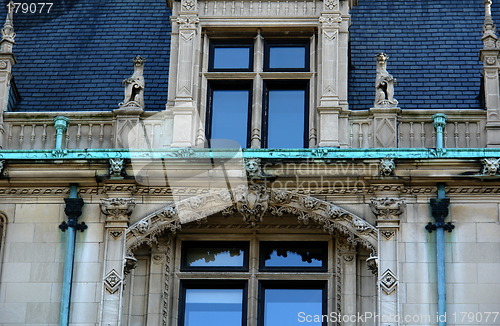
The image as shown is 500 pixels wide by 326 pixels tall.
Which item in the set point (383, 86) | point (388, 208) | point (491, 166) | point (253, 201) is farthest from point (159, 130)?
point (491, 166)

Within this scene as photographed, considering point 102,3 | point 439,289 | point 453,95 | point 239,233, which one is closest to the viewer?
point 439,289

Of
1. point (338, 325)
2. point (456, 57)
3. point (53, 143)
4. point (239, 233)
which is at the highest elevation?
point (456, 57)

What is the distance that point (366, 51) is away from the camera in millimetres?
30062

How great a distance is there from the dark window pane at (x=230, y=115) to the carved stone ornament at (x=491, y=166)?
4.61 meters

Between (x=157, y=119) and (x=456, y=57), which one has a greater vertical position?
(x=456, y=57)

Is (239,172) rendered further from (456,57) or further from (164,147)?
(456,57)

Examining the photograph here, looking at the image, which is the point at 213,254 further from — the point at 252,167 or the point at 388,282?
the point at 388,282

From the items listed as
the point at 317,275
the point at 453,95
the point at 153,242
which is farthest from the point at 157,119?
the point at 453,95

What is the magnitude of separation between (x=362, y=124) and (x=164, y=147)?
377cm

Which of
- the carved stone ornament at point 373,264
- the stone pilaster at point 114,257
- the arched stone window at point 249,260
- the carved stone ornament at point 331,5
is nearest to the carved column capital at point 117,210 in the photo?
the stone pilaster at point 114,257

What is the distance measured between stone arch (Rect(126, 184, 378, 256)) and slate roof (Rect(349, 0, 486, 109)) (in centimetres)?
321

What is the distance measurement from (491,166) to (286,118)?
4.25 metres

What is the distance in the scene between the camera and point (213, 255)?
26422mm

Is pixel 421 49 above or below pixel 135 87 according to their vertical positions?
above
